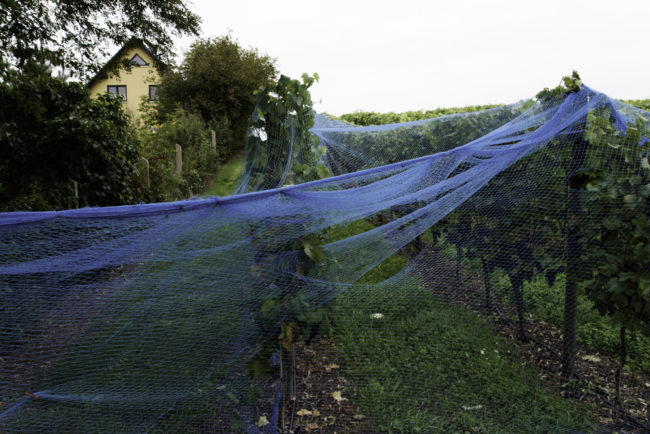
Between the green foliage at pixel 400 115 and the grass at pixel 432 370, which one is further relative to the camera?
the green foliage at pixel 400 115

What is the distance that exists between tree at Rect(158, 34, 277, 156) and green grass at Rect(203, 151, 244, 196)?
1402mm

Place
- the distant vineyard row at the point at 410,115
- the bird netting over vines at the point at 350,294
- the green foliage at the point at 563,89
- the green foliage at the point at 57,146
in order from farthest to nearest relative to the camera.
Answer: the distant vineyard row at the point at 410,115, the green foliage at the point at 57,146, the green foliage at the point at 563,89, the bird netting over vines at the point at 350,294

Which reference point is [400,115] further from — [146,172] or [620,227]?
[620,227]

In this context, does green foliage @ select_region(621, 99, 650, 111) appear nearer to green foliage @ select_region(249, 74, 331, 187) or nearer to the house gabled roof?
green foliage @ select_region(249, 74, 331, 187)

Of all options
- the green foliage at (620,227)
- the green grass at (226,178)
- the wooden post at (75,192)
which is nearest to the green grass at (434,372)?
the green foliage at (620,227)

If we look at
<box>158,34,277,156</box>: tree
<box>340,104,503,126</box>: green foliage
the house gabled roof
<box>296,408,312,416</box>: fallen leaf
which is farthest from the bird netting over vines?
<box>158,34,277,156</box>: tree

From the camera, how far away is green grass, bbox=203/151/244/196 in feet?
33.9

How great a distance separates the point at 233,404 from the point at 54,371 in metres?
0.94

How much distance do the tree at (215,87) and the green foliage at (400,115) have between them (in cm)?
499

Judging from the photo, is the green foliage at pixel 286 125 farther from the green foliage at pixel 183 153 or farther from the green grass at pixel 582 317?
the green foliage at pixel 183 153

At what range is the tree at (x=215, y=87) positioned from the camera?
14.8 m

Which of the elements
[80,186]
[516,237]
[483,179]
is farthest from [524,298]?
[80,186]

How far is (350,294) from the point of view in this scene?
258cm

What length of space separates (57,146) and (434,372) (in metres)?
4.95
